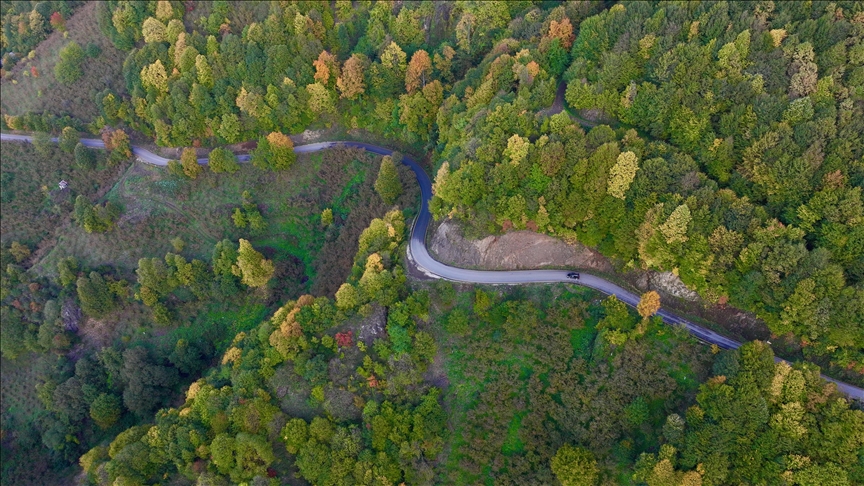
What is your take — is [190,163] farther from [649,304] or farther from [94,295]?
[649,304]

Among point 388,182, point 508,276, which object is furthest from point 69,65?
point 508,276

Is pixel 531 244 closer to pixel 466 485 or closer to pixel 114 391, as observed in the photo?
pixel 466 485

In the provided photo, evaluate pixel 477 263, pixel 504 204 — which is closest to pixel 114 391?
pixel 477 263

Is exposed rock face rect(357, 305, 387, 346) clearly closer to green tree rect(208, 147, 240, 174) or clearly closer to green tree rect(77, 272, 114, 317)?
green tree rect(208, 147, 240, 174)

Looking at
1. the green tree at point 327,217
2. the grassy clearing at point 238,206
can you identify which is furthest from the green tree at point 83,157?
the green tree at point 327,217

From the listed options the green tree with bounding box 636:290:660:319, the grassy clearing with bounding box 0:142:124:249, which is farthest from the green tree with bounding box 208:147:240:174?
the green tree with bounding box 636:290:660:319

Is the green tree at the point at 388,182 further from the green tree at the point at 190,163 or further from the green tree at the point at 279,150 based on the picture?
the green tree at the point at 190,163
